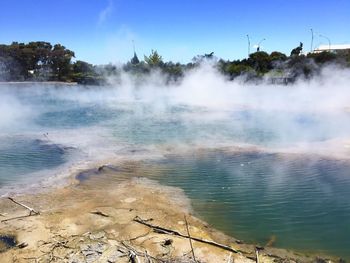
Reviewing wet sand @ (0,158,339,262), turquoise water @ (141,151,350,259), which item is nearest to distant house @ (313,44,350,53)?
turquoise water @ (141,151,350,259)

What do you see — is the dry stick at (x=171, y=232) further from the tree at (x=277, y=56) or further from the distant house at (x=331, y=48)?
the distant house at (x=331, y=48)

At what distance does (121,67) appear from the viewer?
54438mm

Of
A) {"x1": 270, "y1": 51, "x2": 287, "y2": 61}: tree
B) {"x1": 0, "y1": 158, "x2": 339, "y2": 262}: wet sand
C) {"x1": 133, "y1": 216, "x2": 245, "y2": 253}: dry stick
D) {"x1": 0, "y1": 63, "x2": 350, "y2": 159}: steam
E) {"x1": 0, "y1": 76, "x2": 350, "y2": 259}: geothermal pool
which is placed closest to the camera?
{"x1": 0, "y1": 158, "x2": 339, "y2": 262}: wet sand

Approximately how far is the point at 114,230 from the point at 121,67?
50.1 meters

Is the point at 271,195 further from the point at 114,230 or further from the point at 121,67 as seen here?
the point at 121,67

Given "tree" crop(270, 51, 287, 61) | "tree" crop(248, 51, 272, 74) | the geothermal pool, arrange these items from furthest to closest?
1. "tree" crop(248, 51, 272, 74)
2. "tree" crop(270, 51, 287, 61)
3. the geothermal pool

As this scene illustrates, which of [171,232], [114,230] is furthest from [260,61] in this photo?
[114,230]

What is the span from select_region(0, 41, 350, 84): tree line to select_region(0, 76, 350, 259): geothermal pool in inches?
761

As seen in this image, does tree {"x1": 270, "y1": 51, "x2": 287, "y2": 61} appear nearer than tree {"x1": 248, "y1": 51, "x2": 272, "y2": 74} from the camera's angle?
Yes

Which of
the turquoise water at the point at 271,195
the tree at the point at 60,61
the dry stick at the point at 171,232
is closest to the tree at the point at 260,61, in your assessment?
the tree at the point at 60,61

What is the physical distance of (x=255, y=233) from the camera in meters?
6.39

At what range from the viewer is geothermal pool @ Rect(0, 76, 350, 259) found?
6.85m

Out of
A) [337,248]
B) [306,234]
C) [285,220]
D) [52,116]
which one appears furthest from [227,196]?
[52,116]

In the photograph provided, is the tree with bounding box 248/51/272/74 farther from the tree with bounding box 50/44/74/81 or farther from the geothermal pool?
the tree with bounding box 50/44/74/81
